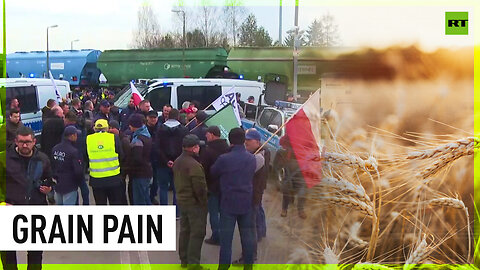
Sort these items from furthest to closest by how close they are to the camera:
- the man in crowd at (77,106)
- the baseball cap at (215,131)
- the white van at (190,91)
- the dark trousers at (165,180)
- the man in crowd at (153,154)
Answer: the man in crowd at (77,106)
the white van at (190,91)
the dark trousers at (165,180)
the man in crowd at (153,154)
the baseball cap at (215,131)

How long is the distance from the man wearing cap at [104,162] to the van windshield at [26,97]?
184cm

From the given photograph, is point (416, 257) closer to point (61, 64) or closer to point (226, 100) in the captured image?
point (226, 100)

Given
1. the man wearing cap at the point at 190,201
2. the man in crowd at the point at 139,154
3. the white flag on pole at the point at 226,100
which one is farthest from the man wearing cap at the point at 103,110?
the man wearing cap at the point at 190,201

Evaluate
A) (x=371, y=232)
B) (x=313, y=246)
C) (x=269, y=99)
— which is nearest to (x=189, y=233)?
(x=313, y=246)

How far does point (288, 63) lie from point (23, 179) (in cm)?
234

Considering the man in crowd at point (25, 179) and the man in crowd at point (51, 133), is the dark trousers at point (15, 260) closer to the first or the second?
the man in crowd at point (25, 179)

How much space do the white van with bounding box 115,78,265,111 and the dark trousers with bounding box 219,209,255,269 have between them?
166 cm

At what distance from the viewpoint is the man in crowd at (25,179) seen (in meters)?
4.09

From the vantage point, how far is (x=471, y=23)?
152 inches

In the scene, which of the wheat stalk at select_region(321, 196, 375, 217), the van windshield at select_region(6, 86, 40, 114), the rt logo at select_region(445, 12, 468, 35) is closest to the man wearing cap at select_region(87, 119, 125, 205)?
the van windshield at select_region(6, 86, 40, 114)

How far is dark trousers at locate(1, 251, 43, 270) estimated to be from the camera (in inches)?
163

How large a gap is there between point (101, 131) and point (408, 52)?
2.90 meters

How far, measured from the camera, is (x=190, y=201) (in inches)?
176

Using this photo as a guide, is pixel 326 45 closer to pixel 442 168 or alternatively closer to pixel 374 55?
pixel 374 55
